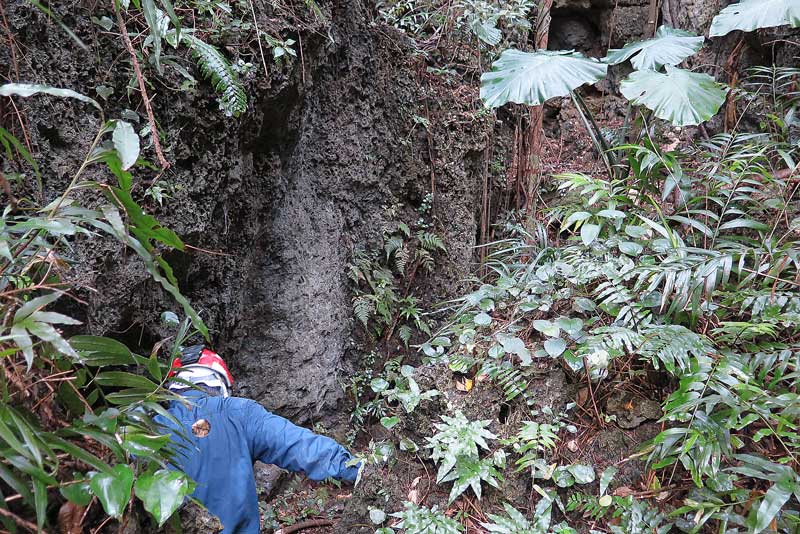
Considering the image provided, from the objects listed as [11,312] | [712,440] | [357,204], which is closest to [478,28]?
[357,204]

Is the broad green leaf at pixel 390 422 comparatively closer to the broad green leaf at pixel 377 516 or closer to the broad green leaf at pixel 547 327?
the broad green leaf at pixel 377 516

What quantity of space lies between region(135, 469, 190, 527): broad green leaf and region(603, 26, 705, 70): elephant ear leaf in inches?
154

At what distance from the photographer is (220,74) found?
2.77 meters

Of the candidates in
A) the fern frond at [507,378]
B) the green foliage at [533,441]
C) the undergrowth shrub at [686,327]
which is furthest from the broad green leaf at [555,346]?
the green foliage at [533,441]

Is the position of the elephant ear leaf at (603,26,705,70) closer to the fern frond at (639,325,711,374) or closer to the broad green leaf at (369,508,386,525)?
the fern frond at (639,325,711,374)

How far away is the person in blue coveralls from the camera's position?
86.0 inches

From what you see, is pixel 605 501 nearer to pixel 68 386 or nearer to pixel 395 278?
pixel 68 386

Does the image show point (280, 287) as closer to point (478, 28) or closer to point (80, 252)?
point (80, 252)

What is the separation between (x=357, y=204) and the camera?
486 cm

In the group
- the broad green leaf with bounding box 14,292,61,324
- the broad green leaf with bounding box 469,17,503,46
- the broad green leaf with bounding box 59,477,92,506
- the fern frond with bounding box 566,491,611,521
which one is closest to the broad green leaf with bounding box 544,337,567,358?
the fern frond with bounding box 566,491,611,521

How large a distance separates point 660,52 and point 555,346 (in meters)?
2.70

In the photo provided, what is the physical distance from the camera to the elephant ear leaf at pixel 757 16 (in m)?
3.50

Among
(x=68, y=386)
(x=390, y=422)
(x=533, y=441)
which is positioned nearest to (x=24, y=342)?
(x=68, y=386)

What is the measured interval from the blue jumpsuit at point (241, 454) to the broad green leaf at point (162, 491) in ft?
2.88
